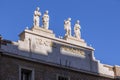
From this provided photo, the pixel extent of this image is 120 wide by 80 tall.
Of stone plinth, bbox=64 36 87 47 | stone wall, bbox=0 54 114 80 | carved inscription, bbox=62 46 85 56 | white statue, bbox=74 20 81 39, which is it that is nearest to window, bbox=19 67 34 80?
stone wall, bbox=0 54 114 80

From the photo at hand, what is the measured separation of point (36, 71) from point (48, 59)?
153cm

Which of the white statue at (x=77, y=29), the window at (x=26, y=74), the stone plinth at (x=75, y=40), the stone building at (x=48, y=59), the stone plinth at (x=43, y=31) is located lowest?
the window at (x=26, y=74)

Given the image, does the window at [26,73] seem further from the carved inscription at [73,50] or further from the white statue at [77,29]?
the white statue at [77,29]

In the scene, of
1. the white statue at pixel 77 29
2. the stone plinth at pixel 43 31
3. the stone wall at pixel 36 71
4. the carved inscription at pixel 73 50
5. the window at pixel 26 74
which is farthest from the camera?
the white statue at pixel 77 29

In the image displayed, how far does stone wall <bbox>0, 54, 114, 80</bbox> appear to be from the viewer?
115ft

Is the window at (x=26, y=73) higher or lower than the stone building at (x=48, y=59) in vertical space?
lower

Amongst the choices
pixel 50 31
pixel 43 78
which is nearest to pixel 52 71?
pixel 43 78

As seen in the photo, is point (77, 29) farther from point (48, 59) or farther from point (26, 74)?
point (26, 74)

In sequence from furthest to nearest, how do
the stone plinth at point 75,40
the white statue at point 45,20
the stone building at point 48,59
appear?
the stone plinth at point 75,40
the white statue at point 45,20
the stone building at point 48,59

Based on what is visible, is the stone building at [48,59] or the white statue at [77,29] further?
the white statue at [77,29]

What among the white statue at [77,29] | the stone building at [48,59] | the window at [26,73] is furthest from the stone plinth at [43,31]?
the window at [26,73]

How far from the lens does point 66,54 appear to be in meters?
38.4

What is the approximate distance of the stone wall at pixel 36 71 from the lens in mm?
34969

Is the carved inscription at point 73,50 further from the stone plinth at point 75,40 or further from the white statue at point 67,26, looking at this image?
the white statue at point 67,26
